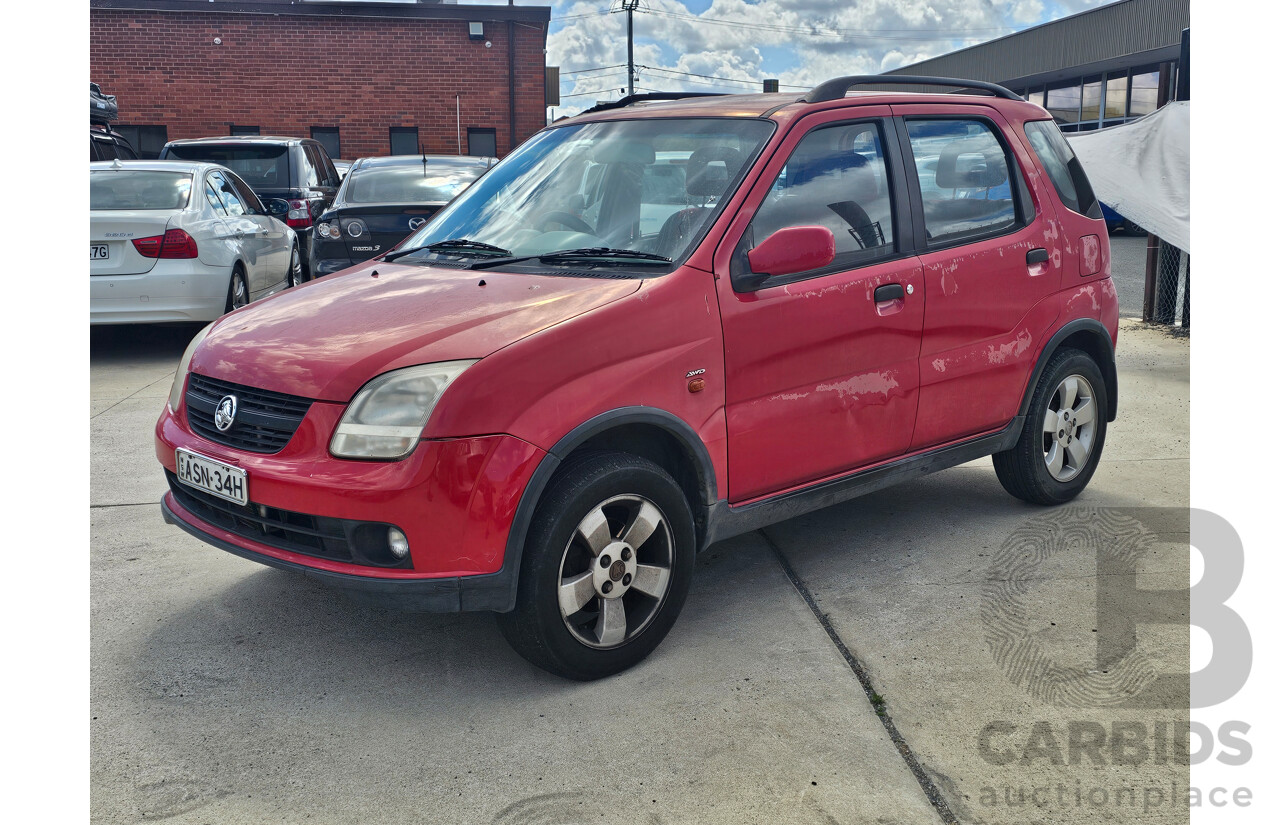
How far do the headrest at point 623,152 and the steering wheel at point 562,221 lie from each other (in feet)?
0.98

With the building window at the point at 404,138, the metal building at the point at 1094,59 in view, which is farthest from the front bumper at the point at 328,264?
the metal building at the point at 1094,59

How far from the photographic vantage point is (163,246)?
348 inches

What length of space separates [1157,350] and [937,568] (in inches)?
242

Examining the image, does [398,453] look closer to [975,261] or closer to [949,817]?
[949,817]

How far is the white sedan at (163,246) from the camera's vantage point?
8758 millimetres

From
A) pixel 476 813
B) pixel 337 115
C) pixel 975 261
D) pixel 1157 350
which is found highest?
pixel 337 115

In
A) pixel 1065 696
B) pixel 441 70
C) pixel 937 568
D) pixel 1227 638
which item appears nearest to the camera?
pixel 1065 696

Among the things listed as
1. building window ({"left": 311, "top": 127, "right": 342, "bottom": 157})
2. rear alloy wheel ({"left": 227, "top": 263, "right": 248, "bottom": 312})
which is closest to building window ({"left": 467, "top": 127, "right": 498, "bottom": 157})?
building window ({"left": 311, "top": 127, "right": 342, "bottom": 157})

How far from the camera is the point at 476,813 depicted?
2.77 metres

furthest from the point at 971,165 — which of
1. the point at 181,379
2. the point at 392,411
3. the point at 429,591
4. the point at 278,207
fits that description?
the point at 278,207

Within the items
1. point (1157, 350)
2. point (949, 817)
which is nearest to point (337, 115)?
point (1157, 350)

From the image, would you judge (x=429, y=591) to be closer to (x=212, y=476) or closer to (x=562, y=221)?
(x=212, y=476)

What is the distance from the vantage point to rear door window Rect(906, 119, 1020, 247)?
442 centimetres

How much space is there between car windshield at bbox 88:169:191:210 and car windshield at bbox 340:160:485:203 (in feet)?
5.64
